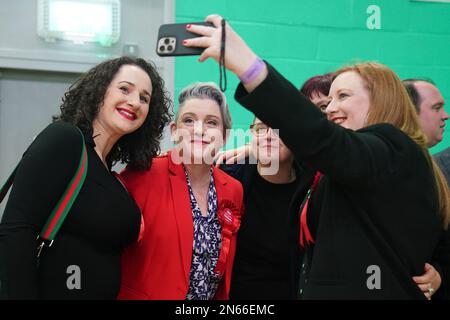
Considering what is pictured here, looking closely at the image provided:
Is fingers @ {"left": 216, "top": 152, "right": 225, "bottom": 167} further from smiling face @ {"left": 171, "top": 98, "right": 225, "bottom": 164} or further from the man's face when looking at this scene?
the man's face

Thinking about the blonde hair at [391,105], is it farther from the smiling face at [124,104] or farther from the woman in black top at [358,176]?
the smiling face at [124,104]

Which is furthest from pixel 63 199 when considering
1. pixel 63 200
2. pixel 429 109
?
pixel 429 109

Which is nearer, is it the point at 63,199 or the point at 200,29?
the point at 200,29

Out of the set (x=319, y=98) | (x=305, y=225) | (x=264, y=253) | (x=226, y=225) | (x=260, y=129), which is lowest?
(x=264, y=253)

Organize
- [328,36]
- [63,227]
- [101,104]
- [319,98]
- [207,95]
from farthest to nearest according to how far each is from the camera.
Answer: [328,36], [319,98], [207,95], [101,104], [63,227]

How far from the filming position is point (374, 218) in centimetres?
A: 102

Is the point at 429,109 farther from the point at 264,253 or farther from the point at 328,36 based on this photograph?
the point at 264,253


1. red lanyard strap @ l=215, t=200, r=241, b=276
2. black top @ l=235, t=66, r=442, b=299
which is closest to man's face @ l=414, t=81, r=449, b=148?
red lanyard strap @ l=215, t=200, r=241, b=276

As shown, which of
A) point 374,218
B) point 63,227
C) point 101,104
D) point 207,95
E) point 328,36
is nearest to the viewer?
point 374,218

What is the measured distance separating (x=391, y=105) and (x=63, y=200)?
832 millimetres

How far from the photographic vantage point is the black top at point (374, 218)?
958mm

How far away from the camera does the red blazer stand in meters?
1.47

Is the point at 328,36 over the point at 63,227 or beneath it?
over
